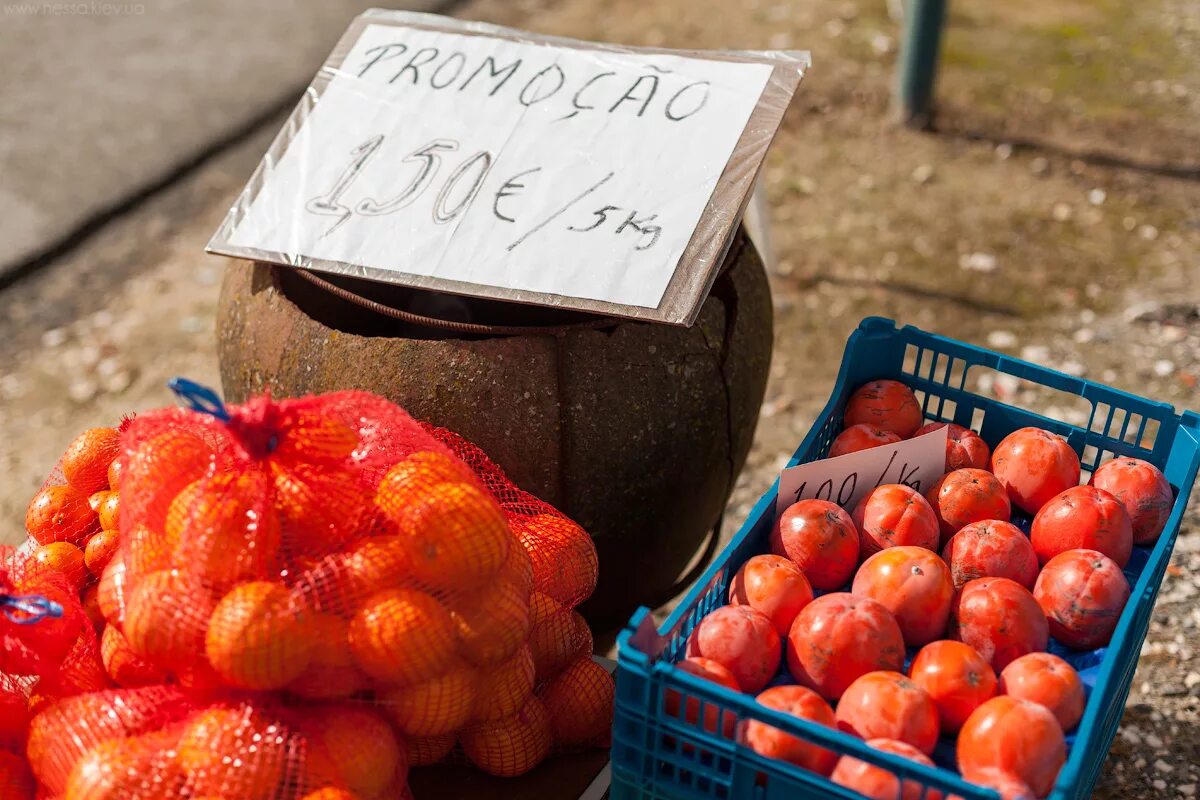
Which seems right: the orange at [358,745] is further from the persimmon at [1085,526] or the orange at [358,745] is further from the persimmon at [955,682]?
the persimmon at [1085,526]

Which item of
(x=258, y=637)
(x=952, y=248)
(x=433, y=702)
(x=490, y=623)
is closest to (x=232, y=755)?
(x=258, y=637)

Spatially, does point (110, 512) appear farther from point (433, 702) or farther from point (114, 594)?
point (433, 702)

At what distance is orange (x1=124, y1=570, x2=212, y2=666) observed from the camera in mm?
1455

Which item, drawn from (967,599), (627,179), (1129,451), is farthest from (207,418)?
(1129,451)

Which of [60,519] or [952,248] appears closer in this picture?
[60,519]

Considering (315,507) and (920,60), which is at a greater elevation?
(920,60)

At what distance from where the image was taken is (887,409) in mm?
1955

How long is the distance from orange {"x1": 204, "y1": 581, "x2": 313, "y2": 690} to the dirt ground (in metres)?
1.88

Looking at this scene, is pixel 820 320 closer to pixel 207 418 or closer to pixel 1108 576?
pixel 1108 576

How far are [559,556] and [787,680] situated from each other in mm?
451

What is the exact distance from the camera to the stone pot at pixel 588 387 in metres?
1.98

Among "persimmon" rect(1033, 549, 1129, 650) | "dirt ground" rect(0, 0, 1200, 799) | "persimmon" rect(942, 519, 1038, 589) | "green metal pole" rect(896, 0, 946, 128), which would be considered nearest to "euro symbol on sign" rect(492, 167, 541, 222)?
"persimmon" rect(942, 519, 1038, 589)

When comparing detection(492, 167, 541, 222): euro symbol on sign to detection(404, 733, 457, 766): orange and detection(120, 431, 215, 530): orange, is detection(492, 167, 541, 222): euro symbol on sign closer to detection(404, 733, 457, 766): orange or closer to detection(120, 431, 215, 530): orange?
detection(120, 431, 215, 530): orange

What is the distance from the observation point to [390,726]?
1540 millimetres
